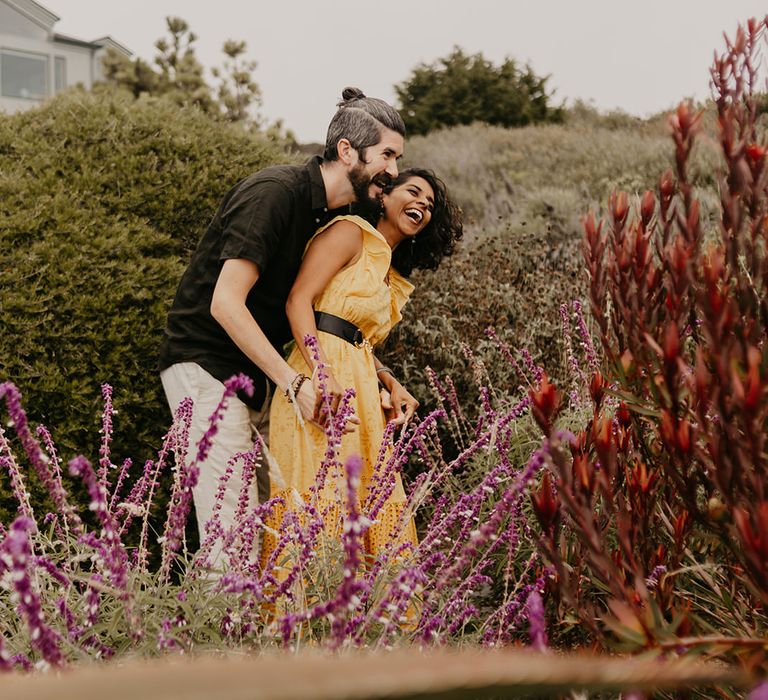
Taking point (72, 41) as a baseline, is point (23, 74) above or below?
below

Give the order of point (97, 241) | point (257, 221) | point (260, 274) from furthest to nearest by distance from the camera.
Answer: point (97, 241), point (260, 274), point (257, 221)

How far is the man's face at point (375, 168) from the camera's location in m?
3.31

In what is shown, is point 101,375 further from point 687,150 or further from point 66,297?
point 687,150

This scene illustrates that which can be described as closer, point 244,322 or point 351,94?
point 244,322

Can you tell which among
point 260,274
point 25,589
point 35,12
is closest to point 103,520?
point 25,589

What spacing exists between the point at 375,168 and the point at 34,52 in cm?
3192

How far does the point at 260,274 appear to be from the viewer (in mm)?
3150

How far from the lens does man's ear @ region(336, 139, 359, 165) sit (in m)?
3.32

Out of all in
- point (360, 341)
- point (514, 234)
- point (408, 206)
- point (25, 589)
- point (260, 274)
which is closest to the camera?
point (25, 589)

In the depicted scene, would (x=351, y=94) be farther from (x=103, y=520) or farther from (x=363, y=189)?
(x=103, y=520)

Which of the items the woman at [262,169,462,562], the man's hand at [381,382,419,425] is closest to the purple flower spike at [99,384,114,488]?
the woman at [262,169,462,562]

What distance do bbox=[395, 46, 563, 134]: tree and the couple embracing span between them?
69.7 ft

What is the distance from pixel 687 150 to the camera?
70.4 inches

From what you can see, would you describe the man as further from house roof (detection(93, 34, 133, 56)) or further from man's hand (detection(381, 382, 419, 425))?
house roof (detection(93, 34, 133, 56))
